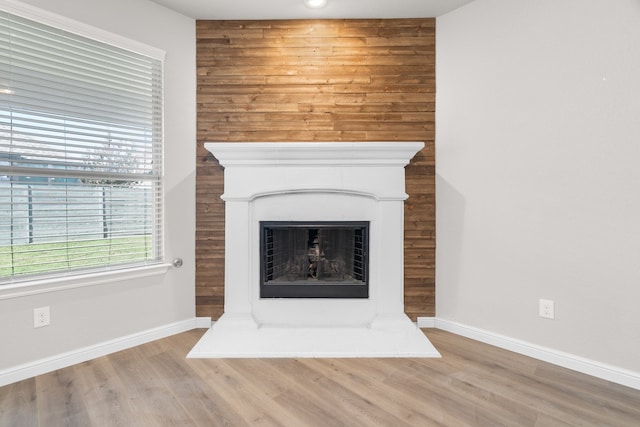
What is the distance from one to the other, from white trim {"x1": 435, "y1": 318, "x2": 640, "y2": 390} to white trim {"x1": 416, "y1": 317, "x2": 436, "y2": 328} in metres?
0.03

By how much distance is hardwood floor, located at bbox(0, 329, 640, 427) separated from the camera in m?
1.57

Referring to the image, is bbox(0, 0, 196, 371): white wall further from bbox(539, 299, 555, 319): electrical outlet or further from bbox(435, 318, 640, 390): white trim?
bbox(539, 299, 555, 319): electrical outlet

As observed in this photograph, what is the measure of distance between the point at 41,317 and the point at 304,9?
9.55 ft

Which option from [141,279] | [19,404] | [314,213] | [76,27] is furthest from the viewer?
[314,213]

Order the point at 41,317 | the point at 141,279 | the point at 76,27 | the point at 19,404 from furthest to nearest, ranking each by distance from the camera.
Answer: the point at 141,279, the point at 76,27, the point at 41,317, the point at 19,404

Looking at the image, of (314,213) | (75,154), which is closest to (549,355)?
(314,213)

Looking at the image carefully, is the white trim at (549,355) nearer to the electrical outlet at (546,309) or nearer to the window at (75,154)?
the electrical outlet at (546,309)

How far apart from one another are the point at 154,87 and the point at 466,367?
309cm

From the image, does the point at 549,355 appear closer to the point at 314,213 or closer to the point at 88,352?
the point at 314,213

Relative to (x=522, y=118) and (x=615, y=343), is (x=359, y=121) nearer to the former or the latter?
(x=522, y=118)

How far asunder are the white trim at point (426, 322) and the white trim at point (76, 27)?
10.1 feet

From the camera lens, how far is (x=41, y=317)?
2008 mm

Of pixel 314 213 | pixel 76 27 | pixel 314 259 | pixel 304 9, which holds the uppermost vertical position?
pixel 304 9

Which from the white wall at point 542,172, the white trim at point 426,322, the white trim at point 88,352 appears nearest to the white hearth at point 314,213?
the white trim at point 426,322
